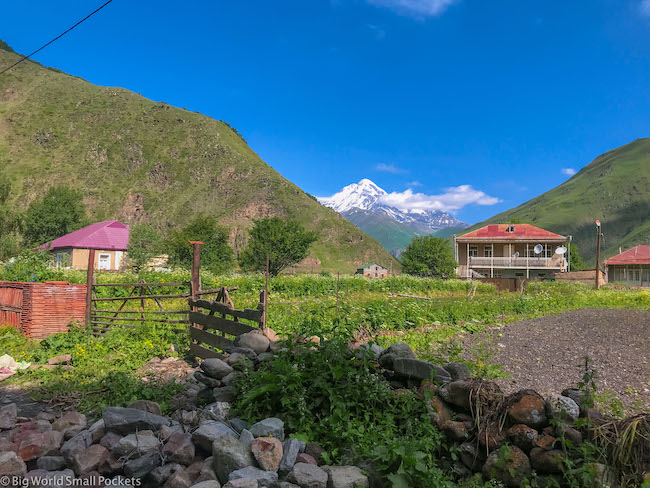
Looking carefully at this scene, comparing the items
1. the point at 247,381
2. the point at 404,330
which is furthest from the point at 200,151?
the point at 247,381

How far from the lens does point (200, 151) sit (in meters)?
99.8

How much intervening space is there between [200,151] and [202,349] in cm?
9853

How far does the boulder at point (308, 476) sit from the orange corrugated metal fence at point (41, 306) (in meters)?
9.76

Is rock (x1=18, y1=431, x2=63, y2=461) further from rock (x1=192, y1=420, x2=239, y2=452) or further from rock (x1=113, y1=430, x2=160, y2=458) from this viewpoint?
rock (x1=192, y1=420, x2=239, y2=452)

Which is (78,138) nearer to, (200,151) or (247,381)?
(200,151)

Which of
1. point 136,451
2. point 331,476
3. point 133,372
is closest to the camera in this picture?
point 331,476

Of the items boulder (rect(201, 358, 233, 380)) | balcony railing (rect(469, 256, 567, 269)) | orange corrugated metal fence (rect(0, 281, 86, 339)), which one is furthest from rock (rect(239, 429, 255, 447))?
balcony railing (rect(469, 256, 567, 269))

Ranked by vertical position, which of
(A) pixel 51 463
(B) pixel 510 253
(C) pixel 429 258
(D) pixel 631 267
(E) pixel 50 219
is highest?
(E) pixel 50 219

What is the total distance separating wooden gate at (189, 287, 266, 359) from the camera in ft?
24.5

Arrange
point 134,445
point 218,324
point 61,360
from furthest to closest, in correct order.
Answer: point 218,324, point 61,360, point 134,445

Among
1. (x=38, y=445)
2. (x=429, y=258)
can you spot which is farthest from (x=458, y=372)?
(x=429, y=258)

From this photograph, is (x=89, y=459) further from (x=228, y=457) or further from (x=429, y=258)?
(x=429, y=258)

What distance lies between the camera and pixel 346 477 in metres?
3.07

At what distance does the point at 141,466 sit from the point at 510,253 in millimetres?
48165
